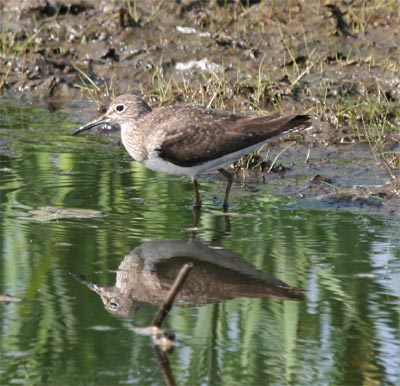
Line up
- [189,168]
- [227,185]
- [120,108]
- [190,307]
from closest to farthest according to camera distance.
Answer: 1. [190,307]
2. [189,168]
3. [227,185]
4. [120,108]

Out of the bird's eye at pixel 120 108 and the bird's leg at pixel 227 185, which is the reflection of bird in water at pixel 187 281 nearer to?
the bird's leg at pixel 227 185

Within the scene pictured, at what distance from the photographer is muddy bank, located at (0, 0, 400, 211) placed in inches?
412

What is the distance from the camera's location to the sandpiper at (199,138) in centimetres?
832

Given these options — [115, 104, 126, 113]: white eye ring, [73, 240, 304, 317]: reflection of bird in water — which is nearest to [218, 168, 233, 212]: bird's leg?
[115, 104, 126, 113]: white eye ring

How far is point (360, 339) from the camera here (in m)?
5.45

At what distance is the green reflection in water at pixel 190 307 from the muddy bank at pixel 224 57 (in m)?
1.63

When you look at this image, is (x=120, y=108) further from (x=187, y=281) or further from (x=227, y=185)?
(x=187, y=281)

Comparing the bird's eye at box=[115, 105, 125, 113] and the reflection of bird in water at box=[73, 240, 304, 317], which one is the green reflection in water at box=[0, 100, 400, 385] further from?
the bird's eye at box=[115, 105, 125, 113]

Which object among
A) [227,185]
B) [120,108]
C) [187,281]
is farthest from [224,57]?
[187,281]

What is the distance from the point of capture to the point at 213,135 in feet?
27.7

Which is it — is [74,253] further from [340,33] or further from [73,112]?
[340,33]

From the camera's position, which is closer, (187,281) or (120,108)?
(187,281)

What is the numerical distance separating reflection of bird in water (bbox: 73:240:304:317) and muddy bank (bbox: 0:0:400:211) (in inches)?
128

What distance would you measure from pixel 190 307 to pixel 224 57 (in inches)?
242
